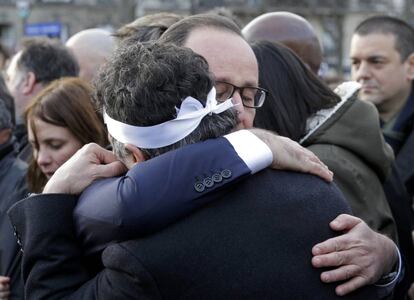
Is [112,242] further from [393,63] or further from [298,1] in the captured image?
[298,1]

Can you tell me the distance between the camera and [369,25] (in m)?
5.14

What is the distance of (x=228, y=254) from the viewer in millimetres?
1763

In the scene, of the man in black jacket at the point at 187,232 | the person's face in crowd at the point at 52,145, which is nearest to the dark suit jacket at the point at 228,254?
the man in black jacket at the point at 187,232

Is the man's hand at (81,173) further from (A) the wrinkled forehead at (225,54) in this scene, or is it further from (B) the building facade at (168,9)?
(B) the building facade at (168,9)

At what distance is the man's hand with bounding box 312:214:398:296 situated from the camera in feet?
6.00

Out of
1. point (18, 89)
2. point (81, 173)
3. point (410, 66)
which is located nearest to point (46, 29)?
point (18, 89)

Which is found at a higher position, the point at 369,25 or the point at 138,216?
the point at 138,216

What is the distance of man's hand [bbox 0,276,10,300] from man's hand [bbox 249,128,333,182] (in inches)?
58.5

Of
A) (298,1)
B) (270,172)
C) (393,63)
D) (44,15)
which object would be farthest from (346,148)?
(44,15)

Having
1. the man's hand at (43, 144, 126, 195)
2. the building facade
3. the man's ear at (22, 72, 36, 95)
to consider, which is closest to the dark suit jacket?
the man's hand at (43, 144, 126, 195)

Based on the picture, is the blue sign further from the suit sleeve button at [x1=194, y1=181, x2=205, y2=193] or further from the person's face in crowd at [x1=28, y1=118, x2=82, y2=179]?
the suit sleeve button at [x1=194, y1=181, x2=205, y2=193]

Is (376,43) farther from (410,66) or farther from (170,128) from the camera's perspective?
(170,128)

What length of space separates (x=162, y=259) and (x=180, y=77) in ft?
1.50

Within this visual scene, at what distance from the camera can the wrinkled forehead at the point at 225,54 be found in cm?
221
